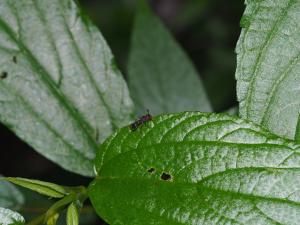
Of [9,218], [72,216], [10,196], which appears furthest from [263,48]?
[10,196]

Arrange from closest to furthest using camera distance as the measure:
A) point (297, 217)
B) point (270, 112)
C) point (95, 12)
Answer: point (297, 217) → point (270, 112) → point (95, 12)

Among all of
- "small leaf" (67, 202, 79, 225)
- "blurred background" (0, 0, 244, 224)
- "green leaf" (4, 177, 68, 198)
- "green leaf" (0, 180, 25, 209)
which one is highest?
"blurred background" (0, 0, 244, 224)

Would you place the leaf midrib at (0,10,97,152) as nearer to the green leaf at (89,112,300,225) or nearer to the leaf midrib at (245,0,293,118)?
the green leaf at (89,112,300,225)

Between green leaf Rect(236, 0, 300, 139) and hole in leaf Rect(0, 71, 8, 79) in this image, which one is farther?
hole in leaf Rect(0, 71, 8, 79)

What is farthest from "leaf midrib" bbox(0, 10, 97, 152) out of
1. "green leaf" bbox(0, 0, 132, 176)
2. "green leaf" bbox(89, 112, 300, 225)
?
"green leaf" bbox(89, 112, 300, 225)

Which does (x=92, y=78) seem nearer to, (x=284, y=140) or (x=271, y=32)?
(x=271, y=32)

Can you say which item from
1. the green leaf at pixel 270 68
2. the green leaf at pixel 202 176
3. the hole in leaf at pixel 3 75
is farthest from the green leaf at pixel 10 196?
the green leaf at pixel 270 68

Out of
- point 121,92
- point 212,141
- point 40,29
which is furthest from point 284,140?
point 40,29
